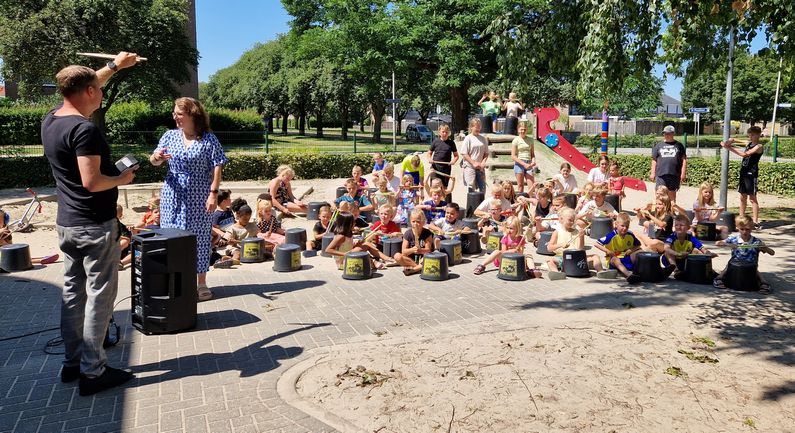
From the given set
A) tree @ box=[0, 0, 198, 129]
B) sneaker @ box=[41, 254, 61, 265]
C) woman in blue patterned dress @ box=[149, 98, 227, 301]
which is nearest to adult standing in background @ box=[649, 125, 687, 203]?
woman in blue patterned dress @ box=[149, 98, 227, 301]

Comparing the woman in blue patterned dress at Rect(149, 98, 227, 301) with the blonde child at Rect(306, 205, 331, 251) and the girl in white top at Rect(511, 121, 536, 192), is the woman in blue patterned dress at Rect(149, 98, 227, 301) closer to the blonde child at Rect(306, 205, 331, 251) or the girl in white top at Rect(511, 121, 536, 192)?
the blonde child at Rect(306, 205, 331, 251)

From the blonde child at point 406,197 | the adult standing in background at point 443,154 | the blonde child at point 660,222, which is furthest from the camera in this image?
the adult standing in background at point 443,154

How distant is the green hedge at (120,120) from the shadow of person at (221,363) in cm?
2724

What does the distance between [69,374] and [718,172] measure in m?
19.2

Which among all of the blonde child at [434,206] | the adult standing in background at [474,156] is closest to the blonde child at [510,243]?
the blonde child at [434,206]

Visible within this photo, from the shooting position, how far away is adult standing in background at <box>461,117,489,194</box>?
12.2 meters

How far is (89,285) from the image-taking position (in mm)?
4293

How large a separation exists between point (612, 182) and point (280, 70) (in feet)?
165

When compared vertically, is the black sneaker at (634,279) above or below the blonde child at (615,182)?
below

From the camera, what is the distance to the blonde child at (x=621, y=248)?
8211 mm

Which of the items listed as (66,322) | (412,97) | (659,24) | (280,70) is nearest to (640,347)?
(659,24)

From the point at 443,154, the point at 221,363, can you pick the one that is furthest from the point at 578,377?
the point at 443,154

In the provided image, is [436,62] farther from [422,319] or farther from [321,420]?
[321,420]

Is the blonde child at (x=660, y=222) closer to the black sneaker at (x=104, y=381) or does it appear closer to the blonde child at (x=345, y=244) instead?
the blonde child at (x=345, y=244)
